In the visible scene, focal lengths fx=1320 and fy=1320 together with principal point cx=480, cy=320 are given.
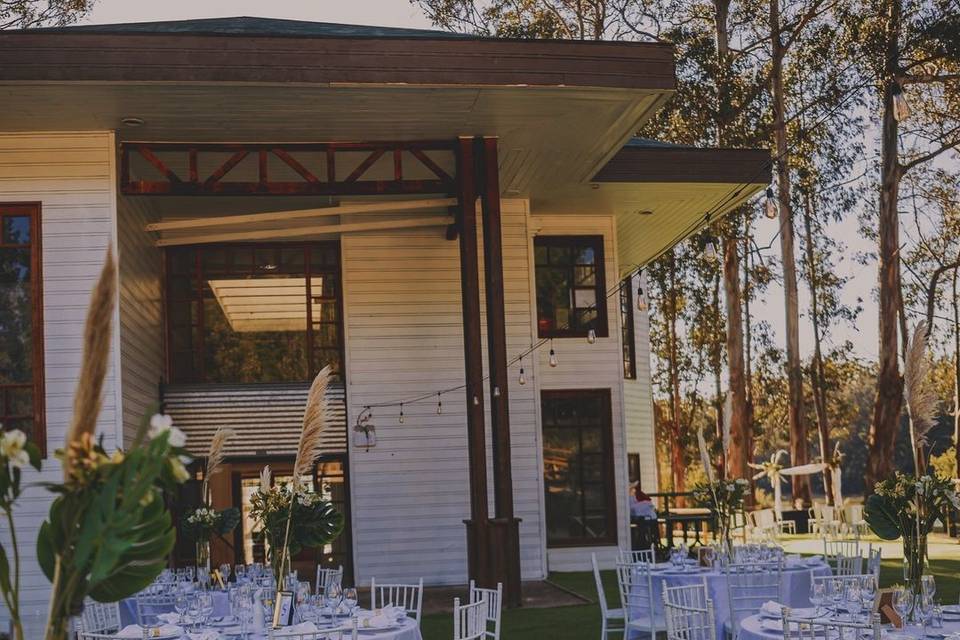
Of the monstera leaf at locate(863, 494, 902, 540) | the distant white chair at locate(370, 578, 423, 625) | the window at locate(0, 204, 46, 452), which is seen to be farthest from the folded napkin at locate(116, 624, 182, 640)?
the window at locate(0, 204, 46, 452)

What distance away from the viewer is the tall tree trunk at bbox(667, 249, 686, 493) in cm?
3244

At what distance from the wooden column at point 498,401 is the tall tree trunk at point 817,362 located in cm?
1770

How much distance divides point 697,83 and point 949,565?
11.7 meters

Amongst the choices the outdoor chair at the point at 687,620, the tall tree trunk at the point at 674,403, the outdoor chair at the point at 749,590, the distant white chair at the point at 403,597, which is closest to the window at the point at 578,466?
the distant white chair at the point at 403,597

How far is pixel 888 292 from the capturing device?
81.1 feet

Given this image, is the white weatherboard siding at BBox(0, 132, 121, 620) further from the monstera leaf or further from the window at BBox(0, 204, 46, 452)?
the monstera leaf

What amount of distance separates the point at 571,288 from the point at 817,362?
15.7 m

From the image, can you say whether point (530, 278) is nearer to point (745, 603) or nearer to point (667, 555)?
point (667, 555)

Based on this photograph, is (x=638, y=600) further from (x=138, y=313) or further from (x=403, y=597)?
(x=138, y=313)

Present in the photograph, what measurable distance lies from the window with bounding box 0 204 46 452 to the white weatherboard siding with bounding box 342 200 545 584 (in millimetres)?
4196

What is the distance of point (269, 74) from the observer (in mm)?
10641

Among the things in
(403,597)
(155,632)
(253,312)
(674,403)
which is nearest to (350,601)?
(155,632)

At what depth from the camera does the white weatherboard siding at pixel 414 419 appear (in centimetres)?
1514

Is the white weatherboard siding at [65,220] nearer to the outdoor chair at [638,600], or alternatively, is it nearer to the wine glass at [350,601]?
the outdoor chair at [638,600]
